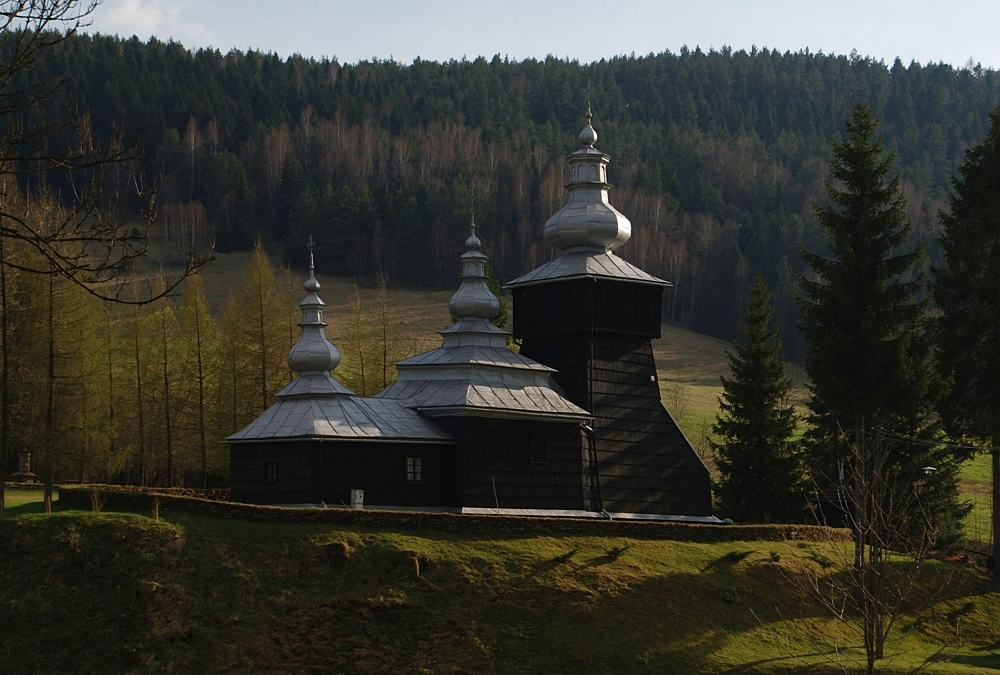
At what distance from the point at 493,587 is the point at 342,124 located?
116m

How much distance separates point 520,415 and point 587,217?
335 inches

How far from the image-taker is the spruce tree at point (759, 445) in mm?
44875

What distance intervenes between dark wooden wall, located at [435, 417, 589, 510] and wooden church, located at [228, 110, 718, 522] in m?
0.04

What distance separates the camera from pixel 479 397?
36.7 metres

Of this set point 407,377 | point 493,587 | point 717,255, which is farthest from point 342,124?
point 493,587

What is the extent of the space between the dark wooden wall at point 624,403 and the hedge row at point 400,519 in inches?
129

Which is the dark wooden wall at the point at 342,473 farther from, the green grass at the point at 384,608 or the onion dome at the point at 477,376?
the green grass at the point at 384,608

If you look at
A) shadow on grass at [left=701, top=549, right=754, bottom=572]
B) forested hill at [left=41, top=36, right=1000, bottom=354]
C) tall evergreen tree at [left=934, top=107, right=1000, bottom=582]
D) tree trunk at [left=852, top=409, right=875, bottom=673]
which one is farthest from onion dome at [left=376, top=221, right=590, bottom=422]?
forested hill at [left=41, top=36, right=1000, bottom=354]

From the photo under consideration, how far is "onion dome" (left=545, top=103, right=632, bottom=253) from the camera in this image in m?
42.1

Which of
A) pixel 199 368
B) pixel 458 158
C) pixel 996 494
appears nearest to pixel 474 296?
pixel 199 368

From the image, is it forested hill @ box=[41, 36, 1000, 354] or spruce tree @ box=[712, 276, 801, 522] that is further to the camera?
forested hill @ box=[41, 36, 1000, 354]

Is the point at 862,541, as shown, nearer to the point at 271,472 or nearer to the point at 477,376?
the point at 477,376

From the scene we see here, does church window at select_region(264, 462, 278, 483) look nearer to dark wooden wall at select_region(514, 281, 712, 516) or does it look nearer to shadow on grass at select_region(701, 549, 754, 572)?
dark wooden wall at select_region(514, 281, 712, 516)

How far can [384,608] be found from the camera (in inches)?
1126
